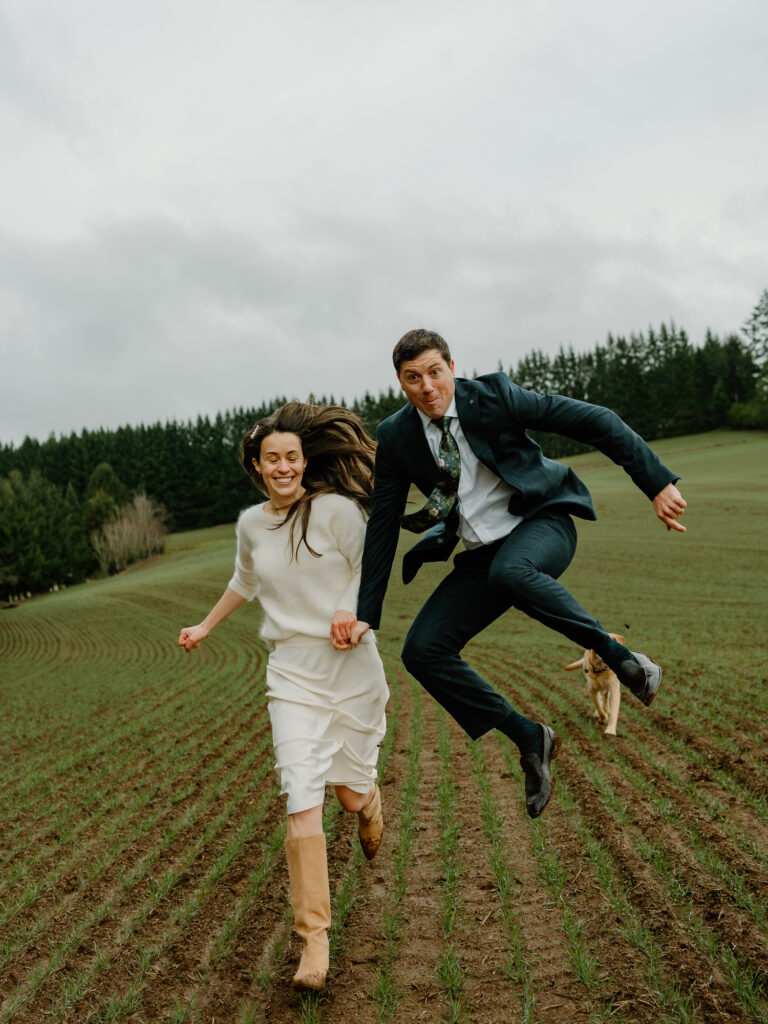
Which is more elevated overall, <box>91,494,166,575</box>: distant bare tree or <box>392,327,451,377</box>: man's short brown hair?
<box>392,327,451,377</box>: man's short brown hair

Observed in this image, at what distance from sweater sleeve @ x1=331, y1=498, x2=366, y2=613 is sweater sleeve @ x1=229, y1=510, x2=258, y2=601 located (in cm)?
49

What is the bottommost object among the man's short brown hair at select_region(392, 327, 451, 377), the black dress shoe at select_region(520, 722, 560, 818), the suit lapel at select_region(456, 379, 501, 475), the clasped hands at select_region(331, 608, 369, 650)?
the black dress shoe at select_region(520, 722, 560, 818)

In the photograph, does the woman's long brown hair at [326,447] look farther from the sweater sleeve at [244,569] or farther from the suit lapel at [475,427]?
the suit lapel at [475,427]

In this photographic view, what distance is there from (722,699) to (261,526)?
8.64 metres

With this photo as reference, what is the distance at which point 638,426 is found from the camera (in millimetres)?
86438

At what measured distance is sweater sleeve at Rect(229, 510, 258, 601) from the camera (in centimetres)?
449

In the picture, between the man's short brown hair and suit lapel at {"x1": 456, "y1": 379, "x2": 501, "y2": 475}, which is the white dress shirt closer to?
suit lapel at {"x1": 456, "y1": 379, "x2": 501, "y2": 475}

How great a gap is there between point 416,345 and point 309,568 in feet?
4.17

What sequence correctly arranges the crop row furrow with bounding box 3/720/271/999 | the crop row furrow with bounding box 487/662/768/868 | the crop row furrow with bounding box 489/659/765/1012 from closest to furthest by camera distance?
1. the crop row furrow with bounding box 489/659/765/1012
2. the crop row furrow with bounding box 3/720/271/999
3. the crop row furrow with bounding box 487/662/768/868

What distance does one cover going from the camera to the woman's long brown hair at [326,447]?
15.0 feet

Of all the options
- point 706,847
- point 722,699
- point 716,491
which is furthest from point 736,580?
point 706,847

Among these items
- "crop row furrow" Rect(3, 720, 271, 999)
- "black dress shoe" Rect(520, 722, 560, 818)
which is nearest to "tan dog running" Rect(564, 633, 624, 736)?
"crop row furrow" Rect(3, 720, 271, 999)

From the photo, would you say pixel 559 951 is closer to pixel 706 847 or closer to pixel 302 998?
pixel 302 998

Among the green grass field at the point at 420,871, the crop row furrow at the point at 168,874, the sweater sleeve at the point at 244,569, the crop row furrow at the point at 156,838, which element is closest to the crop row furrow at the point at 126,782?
the green grass field at the point at 420,871
